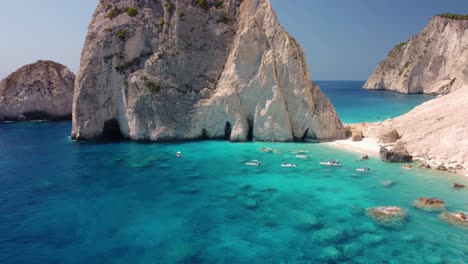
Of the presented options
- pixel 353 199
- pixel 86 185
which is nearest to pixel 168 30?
pixel 86 185

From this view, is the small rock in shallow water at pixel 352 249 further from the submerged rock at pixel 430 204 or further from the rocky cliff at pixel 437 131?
the rocky cliff at pixel 437 131

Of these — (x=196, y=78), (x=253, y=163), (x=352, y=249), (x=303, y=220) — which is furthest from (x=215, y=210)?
(x=196, y=78)

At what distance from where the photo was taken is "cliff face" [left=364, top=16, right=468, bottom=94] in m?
108

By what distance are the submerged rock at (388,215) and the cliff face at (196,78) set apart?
21.6m

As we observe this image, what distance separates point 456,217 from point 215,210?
15825mm

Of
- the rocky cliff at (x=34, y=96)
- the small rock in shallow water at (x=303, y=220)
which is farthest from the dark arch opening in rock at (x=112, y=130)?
the small rock in shallow water at (x=303, y=220)

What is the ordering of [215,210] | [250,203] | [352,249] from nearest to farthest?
[352,249]
[215,210]
[250,203]

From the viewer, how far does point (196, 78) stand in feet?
158

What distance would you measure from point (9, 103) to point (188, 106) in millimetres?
50129

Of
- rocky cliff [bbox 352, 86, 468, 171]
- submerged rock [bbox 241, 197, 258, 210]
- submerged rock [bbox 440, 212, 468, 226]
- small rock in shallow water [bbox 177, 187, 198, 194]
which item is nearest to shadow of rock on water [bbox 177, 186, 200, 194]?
small rock in shallow water [bbox 177, 187, 198, 194]

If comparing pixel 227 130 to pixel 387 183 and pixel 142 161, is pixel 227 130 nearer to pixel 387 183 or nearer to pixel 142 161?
pixel 142 161

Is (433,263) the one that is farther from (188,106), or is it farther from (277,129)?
(188,106)

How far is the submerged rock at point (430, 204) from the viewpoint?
23.0 meters

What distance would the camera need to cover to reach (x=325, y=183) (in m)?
29.0
